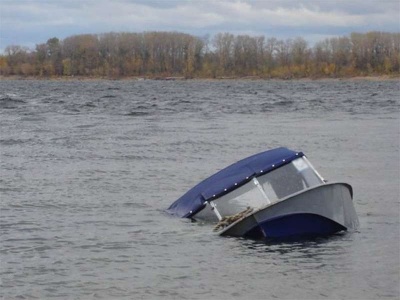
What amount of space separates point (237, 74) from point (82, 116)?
134 metres

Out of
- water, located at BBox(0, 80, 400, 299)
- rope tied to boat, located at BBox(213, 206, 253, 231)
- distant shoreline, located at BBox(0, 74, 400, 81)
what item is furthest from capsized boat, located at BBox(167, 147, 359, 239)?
distant shoreline, located at BBox(0, 74, 400, 81)

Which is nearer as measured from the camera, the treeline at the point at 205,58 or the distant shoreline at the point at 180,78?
the distant shoreline at the point at 180,78

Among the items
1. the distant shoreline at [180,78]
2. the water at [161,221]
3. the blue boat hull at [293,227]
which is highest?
the blue boat hull at [293,227]

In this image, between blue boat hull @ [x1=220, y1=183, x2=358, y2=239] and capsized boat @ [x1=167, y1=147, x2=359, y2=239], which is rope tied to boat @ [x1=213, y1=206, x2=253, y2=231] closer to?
capsized boat @ [x1=167, y1=147, x2=359, y2=239]

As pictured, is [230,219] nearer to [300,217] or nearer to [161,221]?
[300,217]

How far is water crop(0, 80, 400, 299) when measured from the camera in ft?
42.9

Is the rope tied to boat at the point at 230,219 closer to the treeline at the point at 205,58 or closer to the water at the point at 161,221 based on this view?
the water at the point at 161,221

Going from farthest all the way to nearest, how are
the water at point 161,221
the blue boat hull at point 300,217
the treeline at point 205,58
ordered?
the treeline at point 205,58, the blue boat hull at point 300,217, the water at point 161,221

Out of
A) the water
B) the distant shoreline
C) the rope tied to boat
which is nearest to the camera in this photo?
the water

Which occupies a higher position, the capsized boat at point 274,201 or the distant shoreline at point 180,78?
the capsized boat at point 274,201

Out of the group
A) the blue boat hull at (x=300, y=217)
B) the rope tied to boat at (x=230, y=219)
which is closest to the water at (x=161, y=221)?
the rope tied to boat at (x=230, y=219)

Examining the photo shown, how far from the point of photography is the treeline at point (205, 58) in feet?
586

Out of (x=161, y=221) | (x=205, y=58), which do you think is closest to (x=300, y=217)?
(x=161, y=221)

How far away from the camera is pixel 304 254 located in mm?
14742
